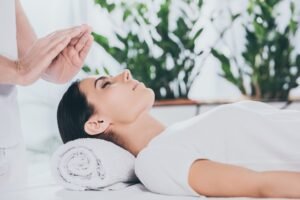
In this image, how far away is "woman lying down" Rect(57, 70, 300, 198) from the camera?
1.22 m

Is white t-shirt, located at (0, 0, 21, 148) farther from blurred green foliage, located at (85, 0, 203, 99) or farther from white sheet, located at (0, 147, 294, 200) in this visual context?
blurred green foliage, located at (85, 0, 203, 99)

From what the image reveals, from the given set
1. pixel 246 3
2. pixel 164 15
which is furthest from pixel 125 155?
pixel 246 3

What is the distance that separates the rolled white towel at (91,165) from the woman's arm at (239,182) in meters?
0.27

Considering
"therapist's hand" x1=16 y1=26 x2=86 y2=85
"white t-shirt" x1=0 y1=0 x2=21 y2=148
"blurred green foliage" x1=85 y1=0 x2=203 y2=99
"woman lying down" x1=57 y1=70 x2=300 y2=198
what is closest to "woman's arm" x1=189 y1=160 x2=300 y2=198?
"woman lying down" x1=57 y1=70 x2=300 y2=198

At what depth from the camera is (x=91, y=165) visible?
4.69 feet

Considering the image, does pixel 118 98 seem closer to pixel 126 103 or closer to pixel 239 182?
pixel 126 103

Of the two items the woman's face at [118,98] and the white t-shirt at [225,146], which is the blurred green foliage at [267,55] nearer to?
the woman's face at [118,98]

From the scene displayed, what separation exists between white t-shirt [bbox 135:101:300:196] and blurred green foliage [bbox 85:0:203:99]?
163 cm

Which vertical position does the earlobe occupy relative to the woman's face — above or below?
below

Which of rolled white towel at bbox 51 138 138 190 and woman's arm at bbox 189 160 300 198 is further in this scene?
rolled white towel at bbox 51 138 138 190

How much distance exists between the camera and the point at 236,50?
3121mm

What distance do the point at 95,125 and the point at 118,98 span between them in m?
0.10

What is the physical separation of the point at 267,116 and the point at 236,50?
1.72 meters

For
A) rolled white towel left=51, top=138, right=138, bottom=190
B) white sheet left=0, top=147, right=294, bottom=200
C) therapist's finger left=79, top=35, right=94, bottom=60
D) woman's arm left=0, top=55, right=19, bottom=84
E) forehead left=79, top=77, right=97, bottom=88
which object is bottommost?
white sheet left=0, top=147, right=294, bottom=200
